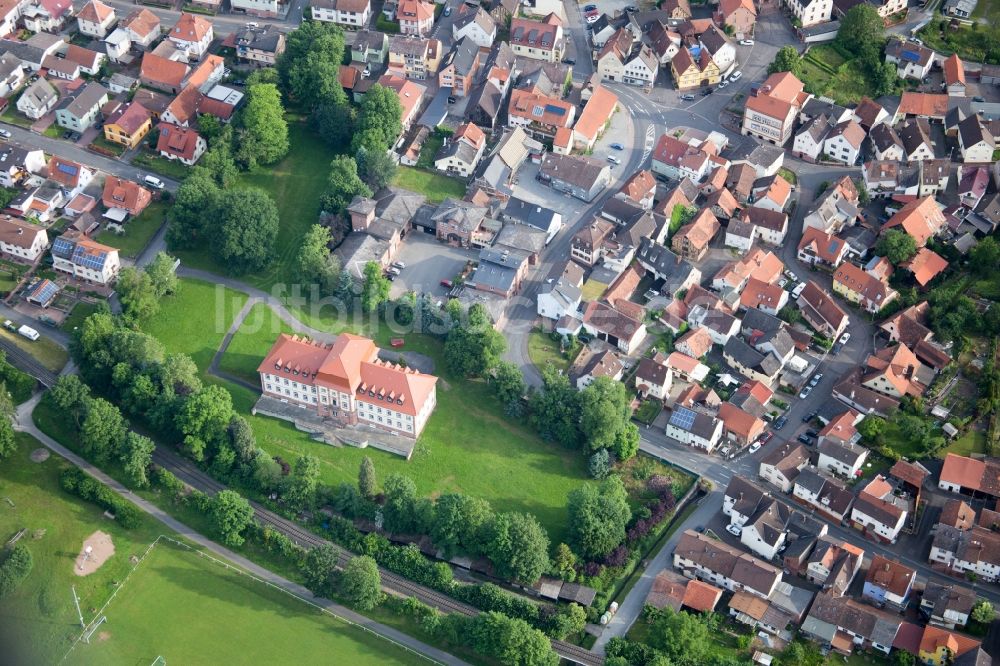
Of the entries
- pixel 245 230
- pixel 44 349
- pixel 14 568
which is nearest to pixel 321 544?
pixel 14 568

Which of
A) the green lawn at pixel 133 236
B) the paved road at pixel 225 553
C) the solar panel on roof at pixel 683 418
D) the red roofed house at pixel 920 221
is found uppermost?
the red roofed house at pixel 920 221

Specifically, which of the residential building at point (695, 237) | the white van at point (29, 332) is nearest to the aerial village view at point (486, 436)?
the residential building at point (695, 237)

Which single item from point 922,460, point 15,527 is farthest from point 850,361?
point 15,527

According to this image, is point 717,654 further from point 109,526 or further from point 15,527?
point 15,527

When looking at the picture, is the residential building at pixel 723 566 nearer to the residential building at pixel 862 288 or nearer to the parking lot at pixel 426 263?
the residential building at pixel 862 288

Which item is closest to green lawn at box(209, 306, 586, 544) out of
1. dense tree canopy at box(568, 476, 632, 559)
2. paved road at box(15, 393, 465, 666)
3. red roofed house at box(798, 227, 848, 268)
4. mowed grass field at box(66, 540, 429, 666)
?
dense tree canopy at box(568, 476, 632, 559)
